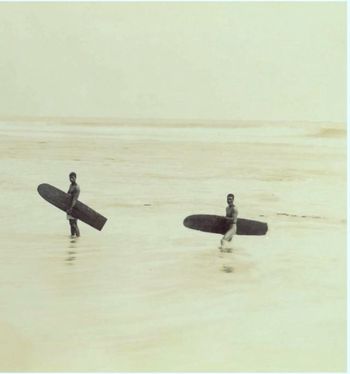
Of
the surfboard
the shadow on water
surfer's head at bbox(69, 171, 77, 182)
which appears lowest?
the shadow on water

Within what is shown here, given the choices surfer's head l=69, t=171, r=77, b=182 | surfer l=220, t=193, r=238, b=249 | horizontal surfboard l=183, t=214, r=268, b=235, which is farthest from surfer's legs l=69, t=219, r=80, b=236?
surfer l=220, t=193, r=238, b=249

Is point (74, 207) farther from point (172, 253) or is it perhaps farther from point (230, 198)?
point (230, 198)

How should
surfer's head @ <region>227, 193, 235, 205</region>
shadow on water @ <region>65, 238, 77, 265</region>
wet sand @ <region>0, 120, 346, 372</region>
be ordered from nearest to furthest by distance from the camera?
wet sand @ <region>0, 120, 346, 372</region>
shadow on water @ <region>65, 238, 77, 265</region>
surfer's head @ <region>227, 193, 235, 205</region>

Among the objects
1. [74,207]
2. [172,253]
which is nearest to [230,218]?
[172,253]

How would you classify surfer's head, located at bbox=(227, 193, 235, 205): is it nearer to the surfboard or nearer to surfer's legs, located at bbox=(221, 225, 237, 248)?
surfer's legs, located at bbox=(221, 225, 237, 248)

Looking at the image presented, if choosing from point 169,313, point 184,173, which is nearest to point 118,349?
point 169,313

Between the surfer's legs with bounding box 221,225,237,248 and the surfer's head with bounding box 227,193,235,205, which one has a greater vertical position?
the surfer's head with bounding box 227,193,235,205

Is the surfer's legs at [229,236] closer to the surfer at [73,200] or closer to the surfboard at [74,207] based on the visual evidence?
the surfboard at [74,207]
